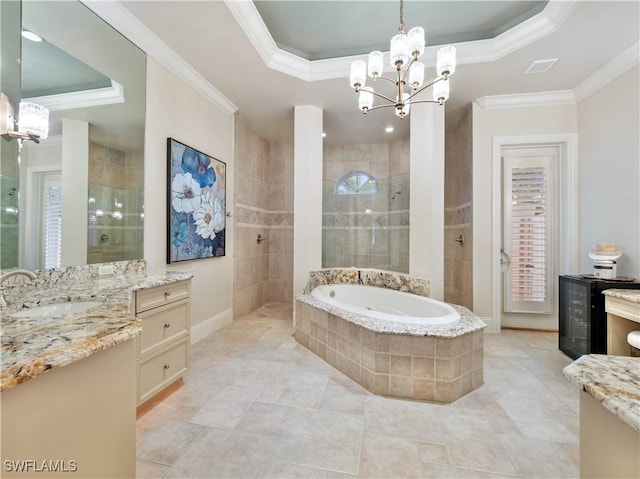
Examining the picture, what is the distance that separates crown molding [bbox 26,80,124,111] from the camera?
1.57m

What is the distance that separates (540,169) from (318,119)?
2740 mm

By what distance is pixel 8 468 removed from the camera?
0.58 metres

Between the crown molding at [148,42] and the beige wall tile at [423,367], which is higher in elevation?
the crown molding at [148,42]

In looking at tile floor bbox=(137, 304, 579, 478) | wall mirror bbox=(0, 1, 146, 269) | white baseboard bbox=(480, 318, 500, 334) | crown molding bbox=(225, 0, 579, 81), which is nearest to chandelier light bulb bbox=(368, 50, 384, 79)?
crown molding bbox=(225, 0, 579, 81)

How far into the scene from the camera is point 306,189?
3.31 meters

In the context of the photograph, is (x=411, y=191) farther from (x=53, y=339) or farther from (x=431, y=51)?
(x=53, y=339)

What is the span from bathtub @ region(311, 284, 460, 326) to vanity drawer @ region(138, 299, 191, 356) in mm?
1227

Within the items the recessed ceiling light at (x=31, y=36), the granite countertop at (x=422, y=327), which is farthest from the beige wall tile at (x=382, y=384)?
the recessed ceiling light at (x=31, y=36)

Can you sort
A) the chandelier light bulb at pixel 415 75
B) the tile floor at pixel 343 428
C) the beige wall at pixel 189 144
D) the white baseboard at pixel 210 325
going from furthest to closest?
1. the white baseboard at pixel 210 325
2. the beige wall at pixel 189 144
3. the chandelier light bulb at pixel 415 75
4. the tile floor at pixel 343 428

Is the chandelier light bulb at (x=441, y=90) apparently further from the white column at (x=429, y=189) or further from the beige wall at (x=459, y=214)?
the beige wall at (x=459, y=214)

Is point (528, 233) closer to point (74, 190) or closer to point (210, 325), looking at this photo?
point (210, 325)

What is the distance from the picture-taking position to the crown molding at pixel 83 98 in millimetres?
1572

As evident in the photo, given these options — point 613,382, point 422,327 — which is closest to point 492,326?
point 422,327

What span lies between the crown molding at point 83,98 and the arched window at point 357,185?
2.75m
